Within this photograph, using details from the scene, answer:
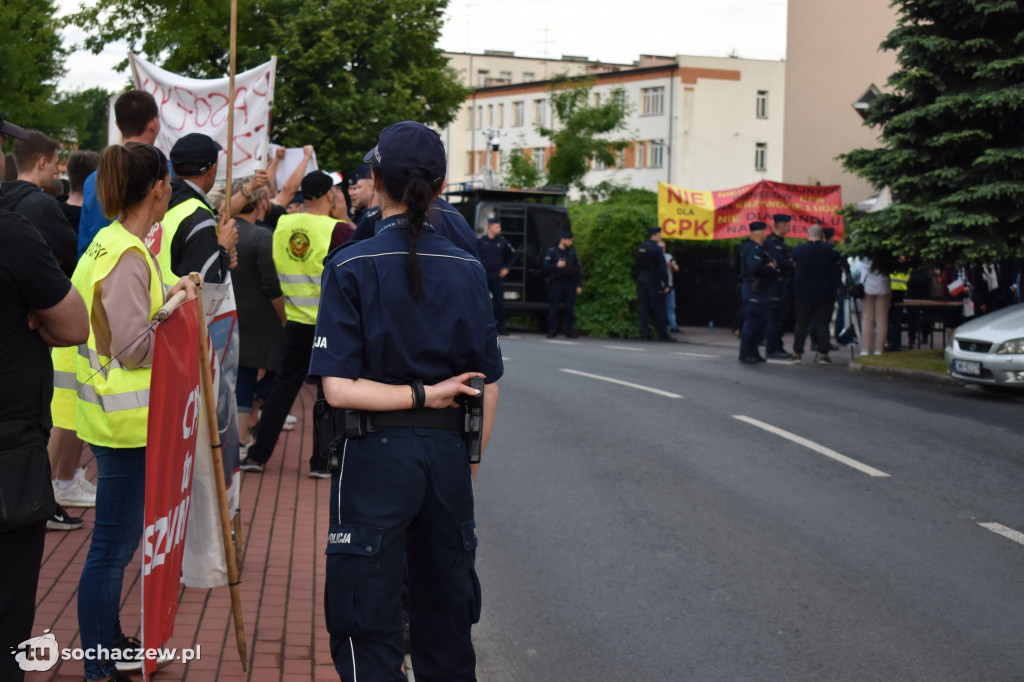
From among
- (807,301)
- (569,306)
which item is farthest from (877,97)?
(569,306)

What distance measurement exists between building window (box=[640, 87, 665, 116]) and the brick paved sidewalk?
7500 centimetres

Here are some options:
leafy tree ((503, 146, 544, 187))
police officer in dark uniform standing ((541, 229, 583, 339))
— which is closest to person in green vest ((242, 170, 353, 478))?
police officer in dark uniform standing ((541, 229, 583, 339))

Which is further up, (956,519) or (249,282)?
(249,282)

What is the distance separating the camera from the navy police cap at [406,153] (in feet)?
11.9

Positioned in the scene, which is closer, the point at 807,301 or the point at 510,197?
the point at 807,301

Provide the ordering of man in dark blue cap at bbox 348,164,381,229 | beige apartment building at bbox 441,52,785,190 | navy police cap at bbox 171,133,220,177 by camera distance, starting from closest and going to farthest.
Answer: navy police cap at bbox 171,133,220,177 < man in dark blue cap at bbox 348,164,381,229 < beige apartment building at bbox 441,52,785,190

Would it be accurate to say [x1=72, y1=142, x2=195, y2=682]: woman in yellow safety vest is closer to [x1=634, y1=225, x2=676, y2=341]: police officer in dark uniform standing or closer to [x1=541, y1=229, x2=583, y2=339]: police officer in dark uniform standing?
[x1=541, y1=229, x2=583, y2=339]: police officer in dark uniform standing

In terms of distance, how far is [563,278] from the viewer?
24219 mm

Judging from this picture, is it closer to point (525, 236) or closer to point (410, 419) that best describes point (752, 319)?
point (525, 236)

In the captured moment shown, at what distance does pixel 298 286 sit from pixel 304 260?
189mm

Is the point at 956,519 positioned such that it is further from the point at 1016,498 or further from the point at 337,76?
the point at 337,76

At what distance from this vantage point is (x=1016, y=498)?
332 inches

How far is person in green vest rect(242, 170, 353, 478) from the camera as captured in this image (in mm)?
8375

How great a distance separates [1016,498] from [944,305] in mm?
12306
